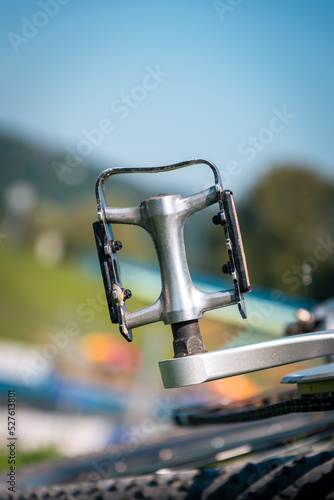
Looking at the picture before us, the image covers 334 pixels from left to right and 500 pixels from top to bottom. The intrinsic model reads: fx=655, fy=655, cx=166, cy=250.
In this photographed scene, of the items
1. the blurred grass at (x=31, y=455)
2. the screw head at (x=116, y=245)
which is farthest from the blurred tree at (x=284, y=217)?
the screw head at (x=116, y=245)

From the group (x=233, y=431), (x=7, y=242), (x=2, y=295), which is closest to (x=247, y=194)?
(x=2, y=295)

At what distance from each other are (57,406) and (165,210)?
839 centimetres

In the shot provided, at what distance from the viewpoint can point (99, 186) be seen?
4.66 feet

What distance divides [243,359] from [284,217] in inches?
991

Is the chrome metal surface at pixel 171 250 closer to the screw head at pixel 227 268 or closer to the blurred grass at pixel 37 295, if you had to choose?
the screw head at pixel 227 268

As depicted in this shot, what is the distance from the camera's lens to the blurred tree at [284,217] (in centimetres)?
2300

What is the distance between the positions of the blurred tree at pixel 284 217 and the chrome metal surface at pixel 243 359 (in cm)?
2035

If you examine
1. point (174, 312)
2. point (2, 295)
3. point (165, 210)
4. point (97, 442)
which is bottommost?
point (97, 442)

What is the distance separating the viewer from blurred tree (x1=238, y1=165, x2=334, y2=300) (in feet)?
75.5

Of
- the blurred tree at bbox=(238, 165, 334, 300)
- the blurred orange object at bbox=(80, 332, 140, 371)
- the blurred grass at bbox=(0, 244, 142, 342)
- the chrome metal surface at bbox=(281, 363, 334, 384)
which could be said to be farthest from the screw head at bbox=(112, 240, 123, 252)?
the blurred tree at bbox=(238, 165, 334, 300)

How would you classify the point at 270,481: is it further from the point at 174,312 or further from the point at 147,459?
the point at 147,459

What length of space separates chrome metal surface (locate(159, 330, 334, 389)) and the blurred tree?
2035cm

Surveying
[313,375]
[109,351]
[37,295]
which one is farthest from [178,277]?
[37,295]

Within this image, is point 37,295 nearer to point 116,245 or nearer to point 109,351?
point 109,351
